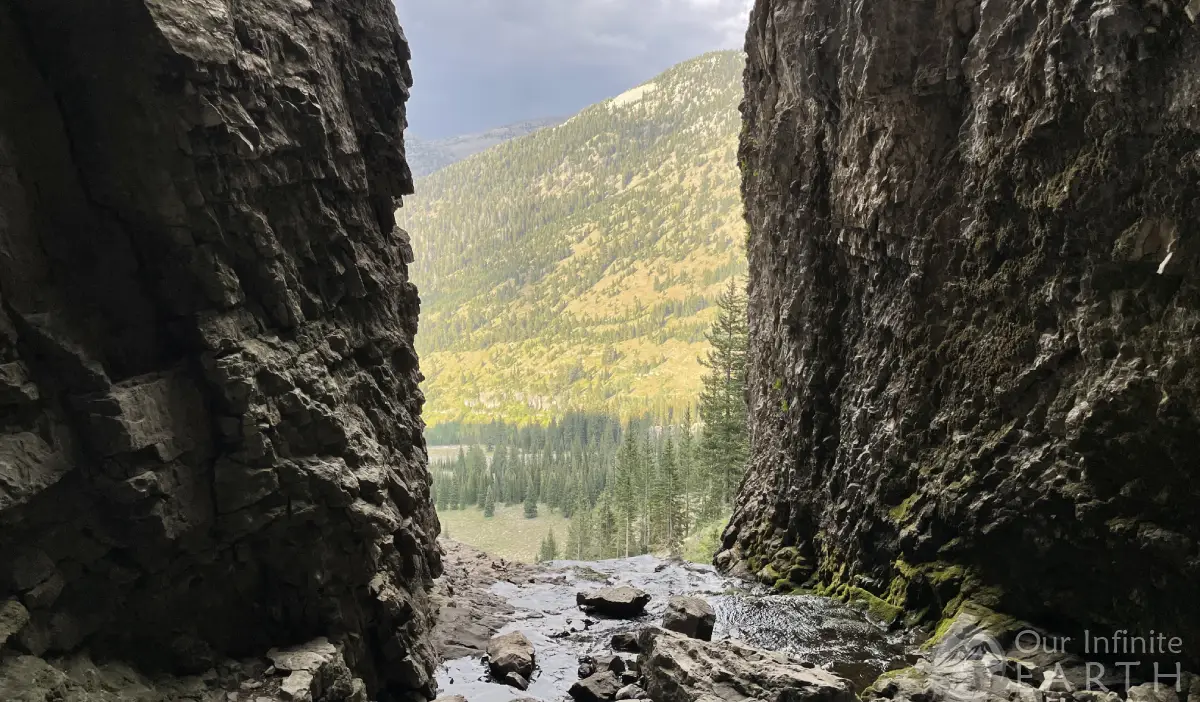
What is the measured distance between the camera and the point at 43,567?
11.1 m

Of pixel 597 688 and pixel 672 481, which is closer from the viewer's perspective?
pixel 597 688

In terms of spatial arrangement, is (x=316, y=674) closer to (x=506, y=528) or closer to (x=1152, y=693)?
(x=1152, y=693)

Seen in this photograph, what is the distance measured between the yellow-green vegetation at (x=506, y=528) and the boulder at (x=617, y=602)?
265 ft

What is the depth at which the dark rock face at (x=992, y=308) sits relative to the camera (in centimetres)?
1430

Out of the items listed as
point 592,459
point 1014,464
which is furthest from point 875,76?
point 592,459

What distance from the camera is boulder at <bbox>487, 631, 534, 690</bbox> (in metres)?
19.5

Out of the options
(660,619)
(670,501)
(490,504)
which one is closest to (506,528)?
(490,504)

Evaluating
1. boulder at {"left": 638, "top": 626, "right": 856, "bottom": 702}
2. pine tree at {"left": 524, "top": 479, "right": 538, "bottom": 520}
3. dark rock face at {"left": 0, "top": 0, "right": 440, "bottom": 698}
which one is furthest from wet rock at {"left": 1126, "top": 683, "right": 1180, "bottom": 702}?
pine tree at {"left": 524, "top": 479, "right": 538, "bottom": 520}

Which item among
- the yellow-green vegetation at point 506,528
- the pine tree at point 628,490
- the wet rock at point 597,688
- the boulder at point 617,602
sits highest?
the wet rock at point 597,688

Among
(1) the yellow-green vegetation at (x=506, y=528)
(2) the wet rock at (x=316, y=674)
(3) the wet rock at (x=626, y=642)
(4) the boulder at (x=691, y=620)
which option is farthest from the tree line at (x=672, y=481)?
(2) the wet rock at (x=316, y=674)

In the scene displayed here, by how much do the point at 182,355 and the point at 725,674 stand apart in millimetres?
14582

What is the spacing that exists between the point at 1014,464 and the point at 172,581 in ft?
67.7

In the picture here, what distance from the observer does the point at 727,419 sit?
2335 inches

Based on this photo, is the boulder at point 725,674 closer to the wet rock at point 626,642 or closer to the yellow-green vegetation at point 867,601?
the wet rock at point 626,642
